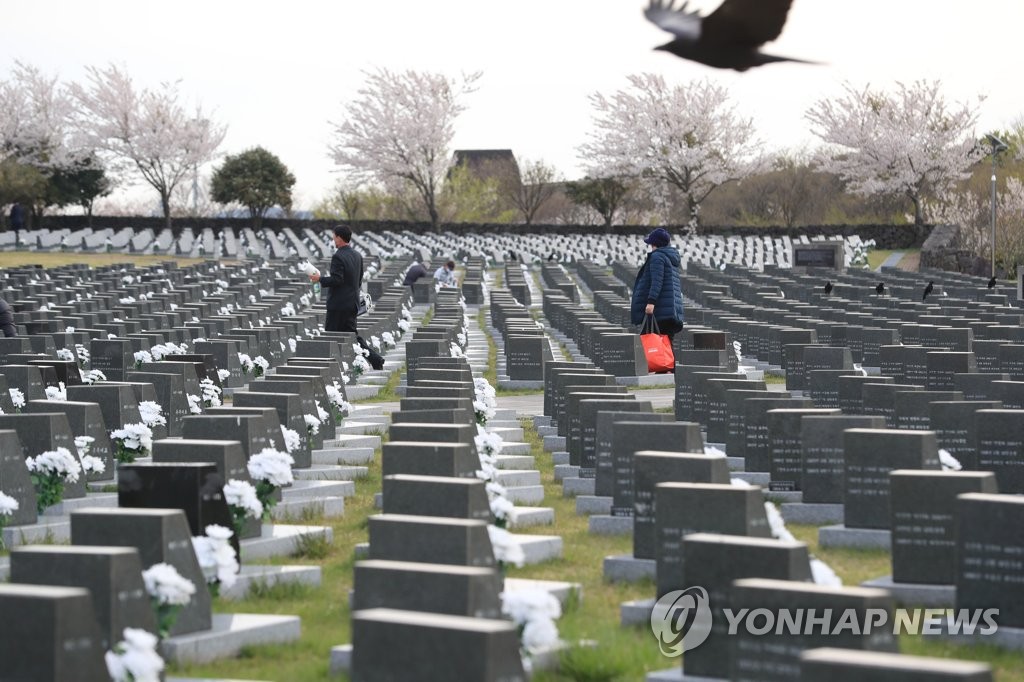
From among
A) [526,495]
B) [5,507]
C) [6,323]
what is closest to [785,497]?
[526,495]

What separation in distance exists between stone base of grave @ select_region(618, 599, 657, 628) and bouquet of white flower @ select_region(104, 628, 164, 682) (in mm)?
2679

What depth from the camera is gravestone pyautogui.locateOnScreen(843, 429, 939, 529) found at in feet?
31.9

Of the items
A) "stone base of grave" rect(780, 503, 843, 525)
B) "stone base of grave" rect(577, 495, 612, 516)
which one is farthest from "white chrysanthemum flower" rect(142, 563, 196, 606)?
"stone base of grave" rect(780, 503, 843, 525)

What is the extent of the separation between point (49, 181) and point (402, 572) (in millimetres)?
80623

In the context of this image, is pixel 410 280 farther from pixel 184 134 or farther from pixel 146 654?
pixel 184 134

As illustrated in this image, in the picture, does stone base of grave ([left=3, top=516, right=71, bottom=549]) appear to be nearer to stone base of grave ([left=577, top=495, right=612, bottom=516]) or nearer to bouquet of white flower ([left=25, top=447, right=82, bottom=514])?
bouquet of white flower ([left=25, top=447, right=82, bottom=514])

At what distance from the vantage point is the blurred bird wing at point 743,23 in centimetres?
411

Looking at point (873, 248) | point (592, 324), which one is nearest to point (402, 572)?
point (592, 324)

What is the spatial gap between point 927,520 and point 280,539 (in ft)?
13.4

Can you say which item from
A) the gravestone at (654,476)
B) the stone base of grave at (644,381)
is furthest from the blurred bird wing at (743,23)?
the stone base of grave at (644,381)

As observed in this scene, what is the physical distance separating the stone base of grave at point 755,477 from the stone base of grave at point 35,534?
5118mm

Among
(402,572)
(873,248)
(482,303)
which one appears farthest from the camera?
(873,248)

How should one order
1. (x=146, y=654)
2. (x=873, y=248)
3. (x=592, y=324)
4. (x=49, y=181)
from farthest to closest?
1. (x=49, y=181)
2. (x=873, y=248)
3. (x=592, y=324)
4. (x=146, y=654)

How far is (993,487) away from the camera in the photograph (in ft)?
27.7
